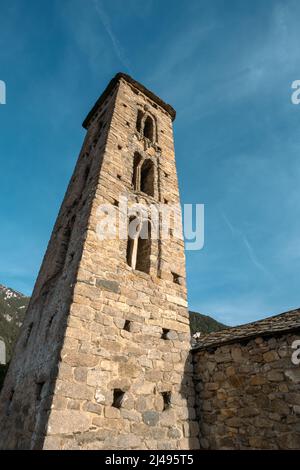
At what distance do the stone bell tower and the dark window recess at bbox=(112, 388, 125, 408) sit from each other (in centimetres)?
2

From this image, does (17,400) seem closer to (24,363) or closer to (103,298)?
(24,363)

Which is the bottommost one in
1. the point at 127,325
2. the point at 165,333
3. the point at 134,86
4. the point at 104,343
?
the point at 104,343

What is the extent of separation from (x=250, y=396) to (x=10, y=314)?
59.3m

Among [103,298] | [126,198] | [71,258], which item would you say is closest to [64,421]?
[103,298]

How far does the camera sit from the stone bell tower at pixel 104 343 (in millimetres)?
4586

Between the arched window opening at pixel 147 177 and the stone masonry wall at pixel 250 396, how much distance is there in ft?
17.5

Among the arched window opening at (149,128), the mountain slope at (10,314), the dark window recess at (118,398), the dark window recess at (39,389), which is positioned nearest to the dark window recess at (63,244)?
the dark window recess at (39,389)

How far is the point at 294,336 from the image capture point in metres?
5.26

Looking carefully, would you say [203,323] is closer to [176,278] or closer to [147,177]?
[147,177]

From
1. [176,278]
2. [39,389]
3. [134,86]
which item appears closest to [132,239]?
[176,278]

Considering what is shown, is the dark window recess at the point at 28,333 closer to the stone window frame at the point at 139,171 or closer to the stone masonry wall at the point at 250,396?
the stone masonry wall at the point at 250,396

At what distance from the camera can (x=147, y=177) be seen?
10.1m

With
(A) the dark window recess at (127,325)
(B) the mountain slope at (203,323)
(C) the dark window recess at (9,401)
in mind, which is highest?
(B) the mountain slope at (203,323)

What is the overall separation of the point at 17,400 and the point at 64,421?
7.38 feet
